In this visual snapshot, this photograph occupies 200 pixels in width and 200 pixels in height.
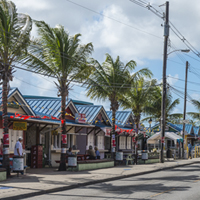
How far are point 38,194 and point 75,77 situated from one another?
940cm

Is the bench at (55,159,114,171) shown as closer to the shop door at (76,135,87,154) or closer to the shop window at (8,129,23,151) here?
the shop window at (8,129,23,151)

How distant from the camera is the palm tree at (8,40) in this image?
52.5 ft

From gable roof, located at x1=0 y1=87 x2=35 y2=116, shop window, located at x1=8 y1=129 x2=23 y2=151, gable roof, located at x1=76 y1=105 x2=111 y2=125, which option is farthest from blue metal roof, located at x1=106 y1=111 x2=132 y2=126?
shop window, located at x1=8 y1=129 x2=23 y2=151

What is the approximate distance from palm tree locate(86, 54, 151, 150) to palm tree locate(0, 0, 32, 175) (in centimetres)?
970

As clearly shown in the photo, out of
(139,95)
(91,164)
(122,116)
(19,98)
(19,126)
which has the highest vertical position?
(139,95)

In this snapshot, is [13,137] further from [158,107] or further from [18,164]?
[158,107]

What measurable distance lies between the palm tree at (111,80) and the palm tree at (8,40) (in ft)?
31.8

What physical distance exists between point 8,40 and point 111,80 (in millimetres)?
11376

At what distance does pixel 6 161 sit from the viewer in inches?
631

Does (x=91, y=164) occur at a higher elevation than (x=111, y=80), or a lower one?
lower

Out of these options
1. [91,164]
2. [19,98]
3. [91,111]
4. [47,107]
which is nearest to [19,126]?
[19,98]

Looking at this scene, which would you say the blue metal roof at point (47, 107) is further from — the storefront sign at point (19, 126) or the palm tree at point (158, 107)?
the palm tree at point (158, 107)

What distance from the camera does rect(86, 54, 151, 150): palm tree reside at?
26.2 m

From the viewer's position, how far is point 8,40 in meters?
16.1
